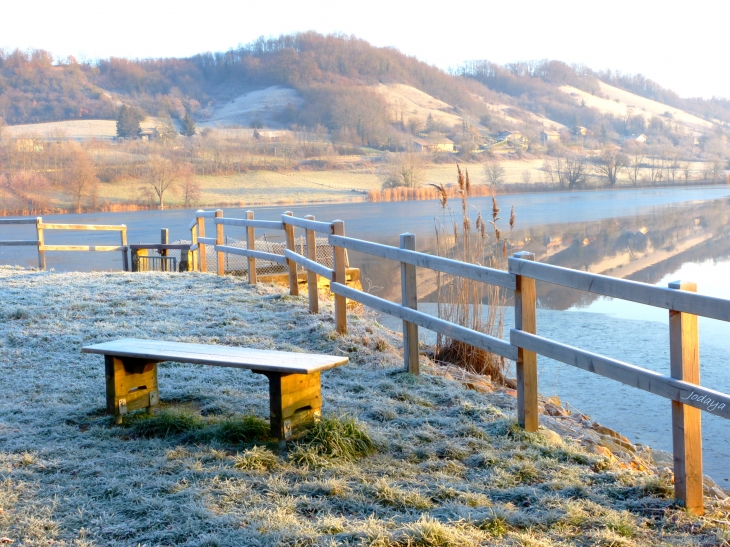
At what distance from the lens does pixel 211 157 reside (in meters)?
105

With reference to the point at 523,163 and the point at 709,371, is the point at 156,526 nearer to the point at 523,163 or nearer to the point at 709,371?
the point at 709,371

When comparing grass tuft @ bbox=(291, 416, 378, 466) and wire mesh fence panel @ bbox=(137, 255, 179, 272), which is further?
wire mesh fence panel @ bbox=(137, 255, 179, 272)

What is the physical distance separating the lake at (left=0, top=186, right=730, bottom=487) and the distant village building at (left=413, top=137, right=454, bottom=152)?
278ft

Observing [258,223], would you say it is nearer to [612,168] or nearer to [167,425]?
[167,425]

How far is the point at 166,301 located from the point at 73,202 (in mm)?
61911

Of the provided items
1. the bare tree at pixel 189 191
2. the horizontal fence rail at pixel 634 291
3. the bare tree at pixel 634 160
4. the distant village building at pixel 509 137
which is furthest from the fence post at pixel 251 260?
the distant village building at pixel 509 137

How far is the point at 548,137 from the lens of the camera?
165 m

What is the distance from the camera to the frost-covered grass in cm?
330

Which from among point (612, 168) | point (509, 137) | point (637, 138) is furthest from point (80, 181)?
point (637, 138)

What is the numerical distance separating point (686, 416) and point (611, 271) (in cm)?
1625

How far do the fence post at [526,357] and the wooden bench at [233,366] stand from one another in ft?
3.87

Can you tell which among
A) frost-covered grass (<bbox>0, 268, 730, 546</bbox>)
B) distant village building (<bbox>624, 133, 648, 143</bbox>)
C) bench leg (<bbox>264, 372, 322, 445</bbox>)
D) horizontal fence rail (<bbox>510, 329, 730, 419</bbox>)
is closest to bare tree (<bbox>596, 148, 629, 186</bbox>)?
distant village building (<bbox>624, 133, 648, 143</bbox>)

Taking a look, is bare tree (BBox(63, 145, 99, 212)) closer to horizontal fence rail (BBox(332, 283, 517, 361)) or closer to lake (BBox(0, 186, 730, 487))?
lake (BBox(0, 186, 730, 487))

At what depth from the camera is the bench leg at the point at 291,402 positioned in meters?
4.31
